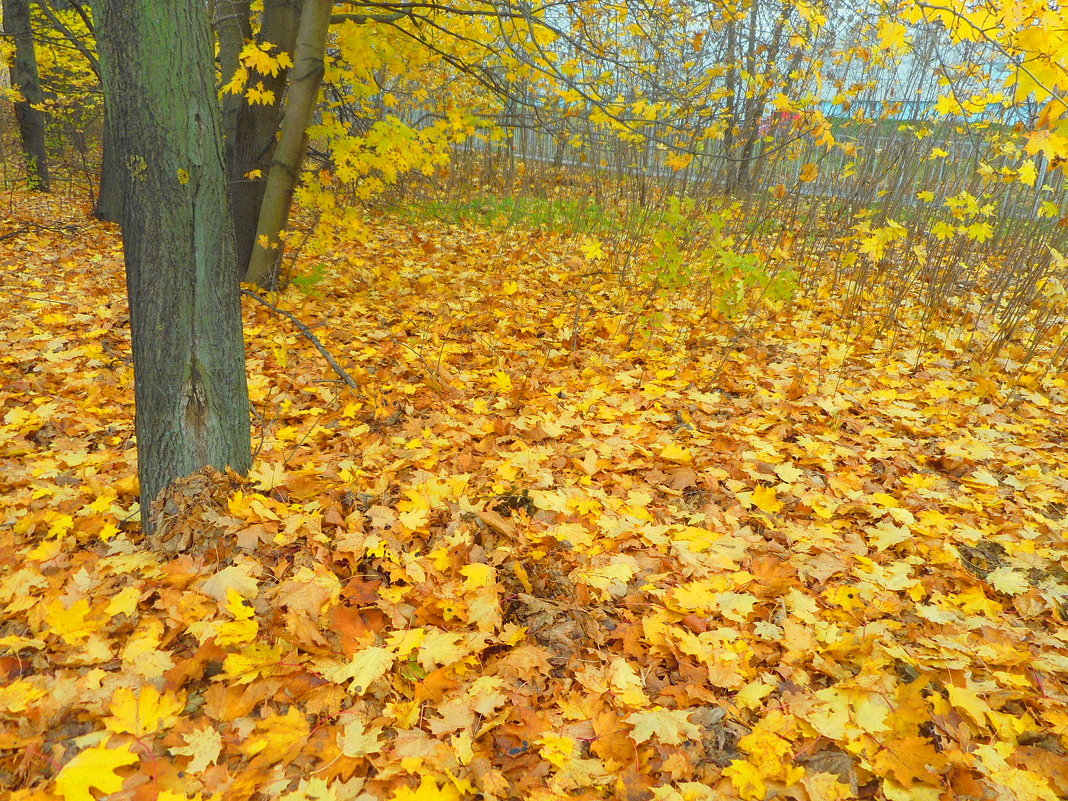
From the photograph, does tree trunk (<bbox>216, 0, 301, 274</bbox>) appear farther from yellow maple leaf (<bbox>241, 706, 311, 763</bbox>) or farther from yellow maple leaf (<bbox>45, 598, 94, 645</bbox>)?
yellow maple leaf (<bbox>241, 706, 311, 763</bbox>)

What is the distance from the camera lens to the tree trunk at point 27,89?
25.3 feet

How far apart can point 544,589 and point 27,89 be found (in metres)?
11.0

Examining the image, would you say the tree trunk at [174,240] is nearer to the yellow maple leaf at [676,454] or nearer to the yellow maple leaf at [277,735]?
the yellow maple leaf at [277,735]

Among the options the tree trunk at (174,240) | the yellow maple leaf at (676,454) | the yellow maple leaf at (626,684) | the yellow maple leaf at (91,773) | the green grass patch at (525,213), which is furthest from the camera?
the green grass patch at (525,213)

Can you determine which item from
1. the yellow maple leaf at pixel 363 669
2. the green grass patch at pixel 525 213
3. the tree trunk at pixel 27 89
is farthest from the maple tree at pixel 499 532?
the tree trunk at pixel 27 89

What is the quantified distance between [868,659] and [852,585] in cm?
38

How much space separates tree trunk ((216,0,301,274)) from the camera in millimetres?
4340

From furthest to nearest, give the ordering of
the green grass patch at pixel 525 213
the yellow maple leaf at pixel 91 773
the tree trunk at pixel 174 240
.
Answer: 1. the green grass patch at pixel 525 213
2. the tree trunk at pixel 174 240
3. the yellow maple leaf at pixel 91 773

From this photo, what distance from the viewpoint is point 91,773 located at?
1.40 meters

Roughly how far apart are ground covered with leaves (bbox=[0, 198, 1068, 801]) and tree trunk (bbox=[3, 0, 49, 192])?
6.93 metres

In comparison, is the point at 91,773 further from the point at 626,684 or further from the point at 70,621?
the point at 626,684

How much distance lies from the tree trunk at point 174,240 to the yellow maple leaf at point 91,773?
103 centimetres

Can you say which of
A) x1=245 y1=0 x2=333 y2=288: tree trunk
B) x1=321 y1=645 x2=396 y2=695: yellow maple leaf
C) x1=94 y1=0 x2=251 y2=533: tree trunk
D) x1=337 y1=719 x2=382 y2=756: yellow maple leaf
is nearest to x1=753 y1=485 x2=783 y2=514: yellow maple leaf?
x1=321 y1=645 x2=396 y2=695: yellow maple leaf

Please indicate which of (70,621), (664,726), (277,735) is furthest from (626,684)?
(70,621)
